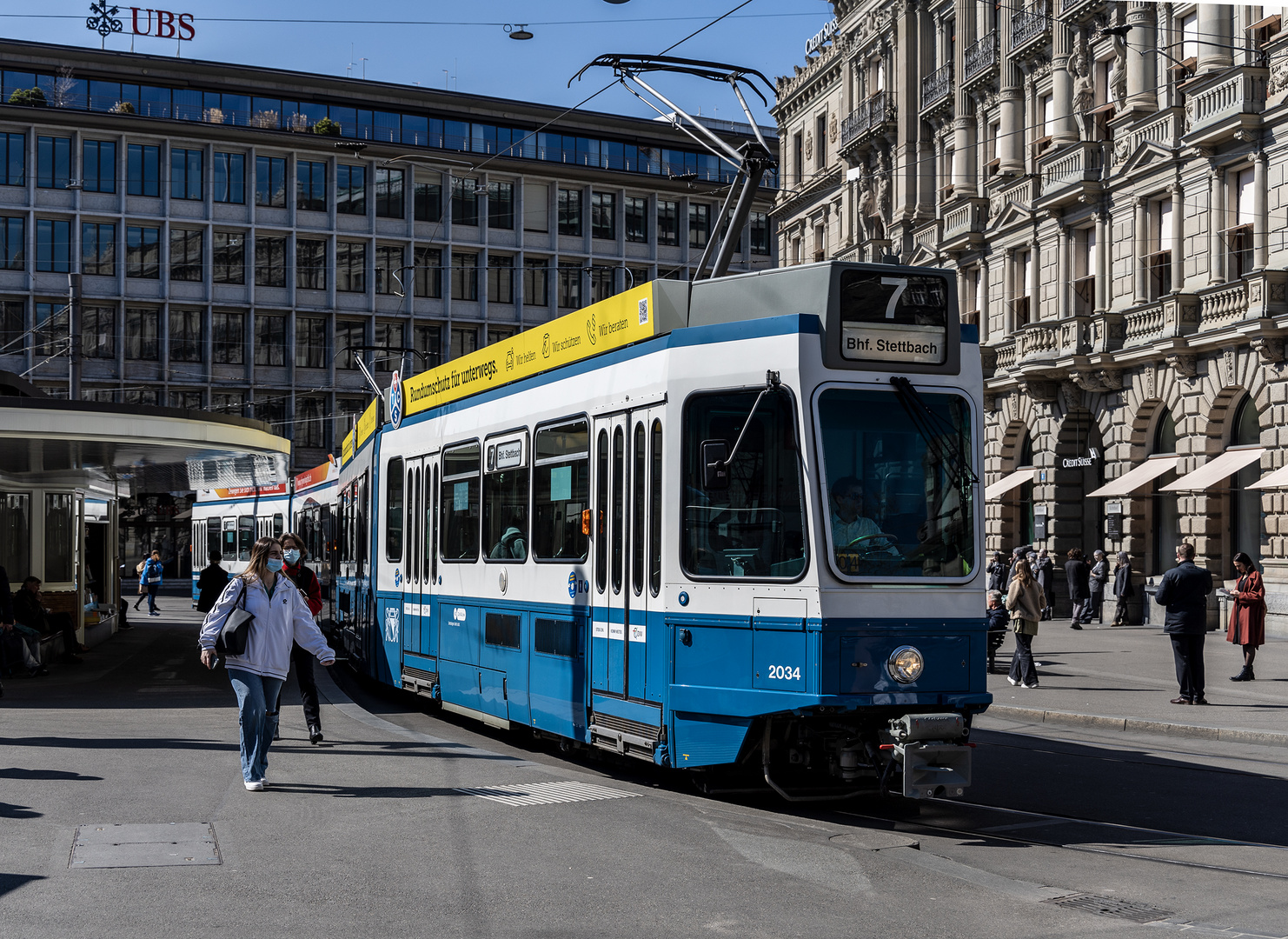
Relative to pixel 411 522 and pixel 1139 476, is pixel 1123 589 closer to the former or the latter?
pixel 1139 476

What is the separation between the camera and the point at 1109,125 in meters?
33.2

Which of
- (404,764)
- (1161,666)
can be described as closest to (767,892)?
(404,764)

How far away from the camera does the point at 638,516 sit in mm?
9508

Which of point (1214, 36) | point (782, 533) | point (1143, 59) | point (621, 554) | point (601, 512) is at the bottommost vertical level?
point (621, 554)

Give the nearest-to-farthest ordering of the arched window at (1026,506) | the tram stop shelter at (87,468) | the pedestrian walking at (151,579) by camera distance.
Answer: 1. the tram stop shelter at (87,468)
2. the arched window at (1026,506)
3. the pedestrian walking at (151,579)

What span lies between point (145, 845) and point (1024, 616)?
39.9ft

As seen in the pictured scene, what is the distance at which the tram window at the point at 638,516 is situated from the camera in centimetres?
946

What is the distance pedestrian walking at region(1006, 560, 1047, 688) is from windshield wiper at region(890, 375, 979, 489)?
9154 mm

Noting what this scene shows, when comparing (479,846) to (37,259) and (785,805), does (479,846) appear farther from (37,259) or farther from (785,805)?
(37,259)

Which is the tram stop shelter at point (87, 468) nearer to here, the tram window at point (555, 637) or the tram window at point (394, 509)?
the tram window at point (394, 509)

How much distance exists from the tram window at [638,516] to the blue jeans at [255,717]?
2.39 meters

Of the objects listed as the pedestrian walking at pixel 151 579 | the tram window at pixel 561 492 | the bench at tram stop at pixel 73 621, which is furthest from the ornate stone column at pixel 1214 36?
the pedestrian walking at pixel 151 579

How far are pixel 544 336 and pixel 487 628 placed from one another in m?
2.37

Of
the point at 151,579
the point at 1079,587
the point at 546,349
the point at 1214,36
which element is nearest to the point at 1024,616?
the point at 546,349
